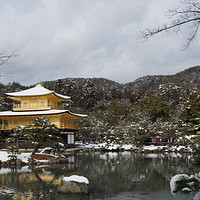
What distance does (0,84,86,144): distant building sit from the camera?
96.4 feet

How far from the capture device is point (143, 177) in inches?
448

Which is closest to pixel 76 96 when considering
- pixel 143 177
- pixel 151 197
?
pixel 143 177

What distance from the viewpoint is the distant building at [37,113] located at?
29.4 metres

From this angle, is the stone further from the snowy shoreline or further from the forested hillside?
the snowy shoreline

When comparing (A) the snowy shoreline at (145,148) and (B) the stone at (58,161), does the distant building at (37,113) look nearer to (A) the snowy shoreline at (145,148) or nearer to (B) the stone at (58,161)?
(A) the snowy shoreline at (145,148)

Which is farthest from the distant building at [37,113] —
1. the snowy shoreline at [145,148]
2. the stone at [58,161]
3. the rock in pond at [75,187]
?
the rock in pond at [75,187]

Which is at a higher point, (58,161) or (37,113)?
(37,113)

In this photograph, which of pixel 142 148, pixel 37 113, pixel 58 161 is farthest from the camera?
pixel 37 113

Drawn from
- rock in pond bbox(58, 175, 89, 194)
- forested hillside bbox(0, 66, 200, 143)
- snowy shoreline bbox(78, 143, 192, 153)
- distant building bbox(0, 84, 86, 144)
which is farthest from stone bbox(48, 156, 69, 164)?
snowy shoreline bbox(78, 143, 192, 153)

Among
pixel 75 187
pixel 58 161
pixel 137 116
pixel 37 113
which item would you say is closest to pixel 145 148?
pixel 137 116

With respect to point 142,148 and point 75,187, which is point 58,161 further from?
point 142,148

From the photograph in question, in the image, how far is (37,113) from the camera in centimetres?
2934

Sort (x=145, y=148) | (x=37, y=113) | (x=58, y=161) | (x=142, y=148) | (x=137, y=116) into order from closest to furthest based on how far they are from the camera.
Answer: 1. (x=58, y=161)
2. (x=142, y=148)
3. (x=145, y=148)
4. (x=37, y=113)
5. (x=137, y=116)

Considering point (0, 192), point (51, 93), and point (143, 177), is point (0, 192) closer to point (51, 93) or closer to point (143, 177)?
point (143, 177)
